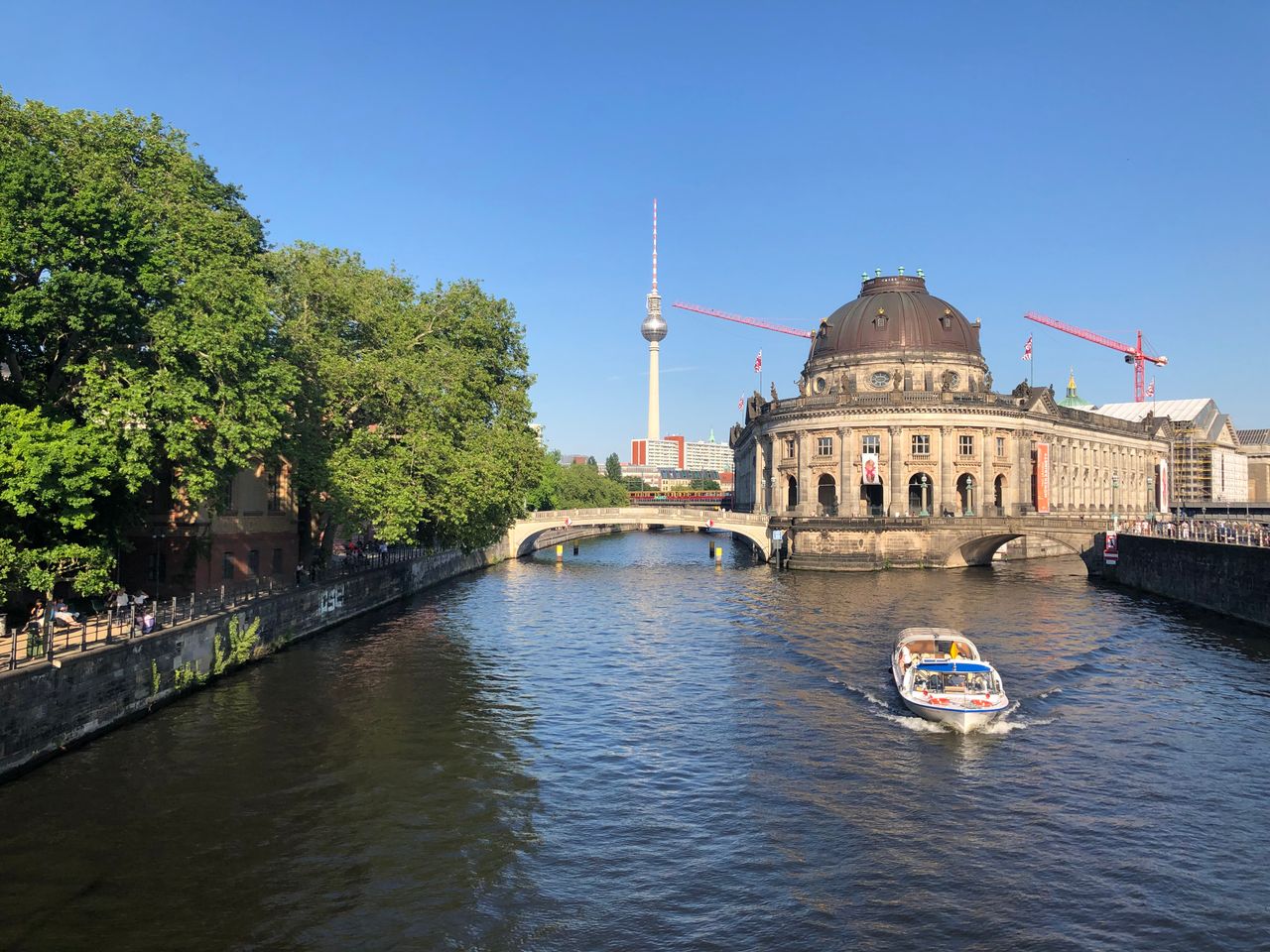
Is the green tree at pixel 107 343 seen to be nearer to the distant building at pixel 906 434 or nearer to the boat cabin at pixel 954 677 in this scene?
the boat cabin at pixel 954 677

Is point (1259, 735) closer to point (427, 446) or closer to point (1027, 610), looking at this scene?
point (1027, 610)

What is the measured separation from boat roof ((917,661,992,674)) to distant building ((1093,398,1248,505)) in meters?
151

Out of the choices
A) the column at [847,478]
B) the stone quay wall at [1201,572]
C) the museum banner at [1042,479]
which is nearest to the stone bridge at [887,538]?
the column at [847,478]

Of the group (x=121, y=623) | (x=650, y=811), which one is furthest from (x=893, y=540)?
(x=121, y=623)

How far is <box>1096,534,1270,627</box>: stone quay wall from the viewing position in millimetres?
57812

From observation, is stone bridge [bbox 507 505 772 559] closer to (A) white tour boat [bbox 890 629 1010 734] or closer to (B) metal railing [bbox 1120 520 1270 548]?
(B) metal railing [bbox 1120 520 1270 548]

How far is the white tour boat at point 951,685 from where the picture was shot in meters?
35.3

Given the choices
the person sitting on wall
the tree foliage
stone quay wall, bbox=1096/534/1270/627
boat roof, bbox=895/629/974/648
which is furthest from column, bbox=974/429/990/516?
the person sitting on wall

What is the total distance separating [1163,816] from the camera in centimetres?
2692

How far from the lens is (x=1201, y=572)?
66.8m

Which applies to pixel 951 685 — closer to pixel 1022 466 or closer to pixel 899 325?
pixel 1022 466

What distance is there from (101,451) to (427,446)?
1019 inches

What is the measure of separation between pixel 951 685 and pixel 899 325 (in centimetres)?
9121

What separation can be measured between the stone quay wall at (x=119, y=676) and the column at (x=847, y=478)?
69246mm
